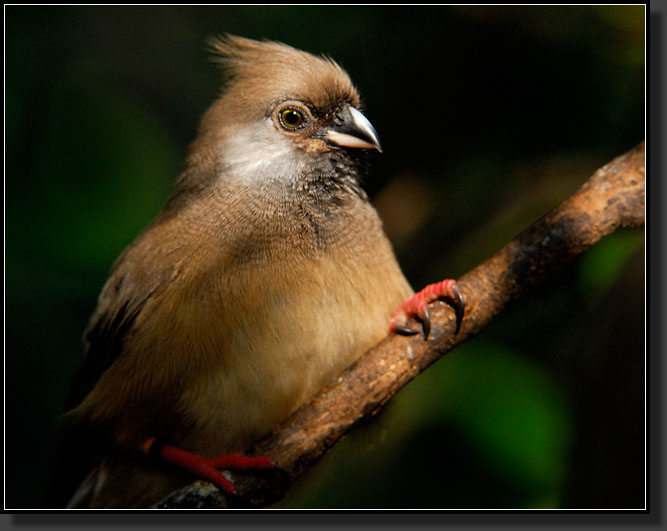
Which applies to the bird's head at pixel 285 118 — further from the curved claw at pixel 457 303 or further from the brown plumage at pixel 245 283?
the curved claw at pixel 457 303


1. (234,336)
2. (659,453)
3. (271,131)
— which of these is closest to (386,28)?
(271,131)

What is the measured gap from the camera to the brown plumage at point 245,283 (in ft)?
5.94

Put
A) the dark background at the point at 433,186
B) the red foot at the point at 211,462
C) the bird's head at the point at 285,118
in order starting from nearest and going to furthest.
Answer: the red foot at the point at 211,462, the bird's head at the point at 285,118, the dark background at the point at 433,186

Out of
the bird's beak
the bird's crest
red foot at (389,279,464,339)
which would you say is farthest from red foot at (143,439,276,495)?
the bird's crest

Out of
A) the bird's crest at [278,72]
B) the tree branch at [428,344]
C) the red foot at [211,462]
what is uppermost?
the bird's crest at [278,72]

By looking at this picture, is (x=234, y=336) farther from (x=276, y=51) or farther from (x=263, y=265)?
(x=276, y=51)

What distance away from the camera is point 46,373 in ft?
7.40

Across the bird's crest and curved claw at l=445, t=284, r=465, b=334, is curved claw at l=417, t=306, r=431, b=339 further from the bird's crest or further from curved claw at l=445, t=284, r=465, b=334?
the bird's crest

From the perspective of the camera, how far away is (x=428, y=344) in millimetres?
1755

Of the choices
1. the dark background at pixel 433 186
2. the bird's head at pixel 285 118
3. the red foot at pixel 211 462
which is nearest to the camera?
the red foot at pixel 211 462

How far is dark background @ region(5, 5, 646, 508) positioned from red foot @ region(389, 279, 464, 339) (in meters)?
0.30

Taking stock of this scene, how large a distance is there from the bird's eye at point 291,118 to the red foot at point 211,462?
104 centimetres

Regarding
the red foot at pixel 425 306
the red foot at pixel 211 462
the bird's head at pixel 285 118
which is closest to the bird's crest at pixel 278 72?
the bird's head at pixel 285 118

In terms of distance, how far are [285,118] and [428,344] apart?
86 centimetres
